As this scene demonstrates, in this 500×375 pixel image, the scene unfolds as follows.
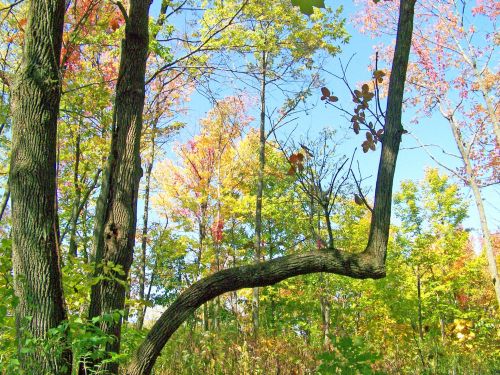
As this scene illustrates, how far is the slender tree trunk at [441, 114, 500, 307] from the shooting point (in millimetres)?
10344

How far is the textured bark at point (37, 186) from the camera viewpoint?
2.63 metres

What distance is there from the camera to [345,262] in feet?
8.12

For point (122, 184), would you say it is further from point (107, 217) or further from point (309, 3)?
point (309, 3)

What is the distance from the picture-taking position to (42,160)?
2830 mm

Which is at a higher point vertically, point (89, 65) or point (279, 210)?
point (89, 65)

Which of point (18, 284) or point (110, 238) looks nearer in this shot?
point (18, 284)

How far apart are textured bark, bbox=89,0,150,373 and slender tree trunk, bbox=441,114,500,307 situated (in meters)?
9.86

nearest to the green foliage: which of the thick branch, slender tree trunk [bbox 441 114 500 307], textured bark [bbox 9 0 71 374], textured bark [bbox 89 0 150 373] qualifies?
the thick branch

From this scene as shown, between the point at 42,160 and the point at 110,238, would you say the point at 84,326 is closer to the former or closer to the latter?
the point at 110,238

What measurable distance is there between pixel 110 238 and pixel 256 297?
29.1ft

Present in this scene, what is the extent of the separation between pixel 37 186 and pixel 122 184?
59 centimetres

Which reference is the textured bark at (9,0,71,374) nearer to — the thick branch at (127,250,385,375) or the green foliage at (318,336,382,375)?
the thick branch at (127,250,385,375)

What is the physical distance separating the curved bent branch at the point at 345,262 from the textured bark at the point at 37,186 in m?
0.58

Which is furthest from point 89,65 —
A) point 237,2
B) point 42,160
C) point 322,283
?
point 322,283
